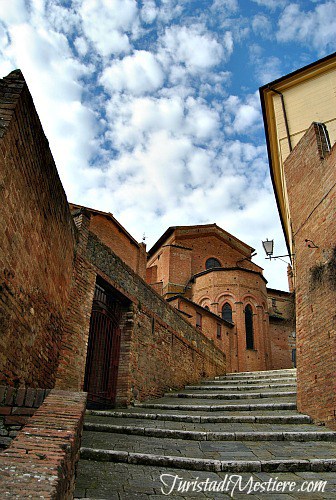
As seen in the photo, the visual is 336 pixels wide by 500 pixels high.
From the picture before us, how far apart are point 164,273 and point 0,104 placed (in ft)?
90.0

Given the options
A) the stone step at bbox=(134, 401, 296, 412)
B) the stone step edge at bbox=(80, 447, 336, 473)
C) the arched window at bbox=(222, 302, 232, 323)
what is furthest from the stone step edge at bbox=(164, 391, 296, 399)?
the arched window at bbox=(222, 302, 232, 323)

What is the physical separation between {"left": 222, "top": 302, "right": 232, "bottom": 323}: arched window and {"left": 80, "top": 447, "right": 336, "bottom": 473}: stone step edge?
72.0ft

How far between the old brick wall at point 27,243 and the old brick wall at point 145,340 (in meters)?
2.60

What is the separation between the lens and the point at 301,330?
8445 millimetres

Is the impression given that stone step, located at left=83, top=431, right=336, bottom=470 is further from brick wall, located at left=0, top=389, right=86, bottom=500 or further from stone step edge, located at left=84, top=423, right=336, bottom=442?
brick wall, located at left=0, top=389, right=86, bottom=500

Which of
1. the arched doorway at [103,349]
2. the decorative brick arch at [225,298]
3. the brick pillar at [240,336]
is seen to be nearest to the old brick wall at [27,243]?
the arched doorway at [103,349]

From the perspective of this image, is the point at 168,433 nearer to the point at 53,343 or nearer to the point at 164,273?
the point at 53,343

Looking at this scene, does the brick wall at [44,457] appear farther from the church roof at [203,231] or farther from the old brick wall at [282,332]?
the church roof at [203,231]

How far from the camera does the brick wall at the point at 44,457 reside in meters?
2.24

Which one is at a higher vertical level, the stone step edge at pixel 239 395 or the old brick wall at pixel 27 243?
the old brick wall at pixel 27 243

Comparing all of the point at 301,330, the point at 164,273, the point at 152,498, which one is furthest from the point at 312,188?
the point at 164,273

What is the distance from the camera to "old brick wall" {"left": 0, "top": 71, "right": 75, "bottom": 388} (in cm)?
425

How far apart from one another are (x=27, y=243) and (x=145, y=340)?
6.42m

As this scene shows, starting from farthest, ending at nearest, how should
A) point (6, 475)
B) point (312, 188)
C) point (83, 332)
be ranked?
point (312, 188) → point (83, 332) → point (6, 475)
